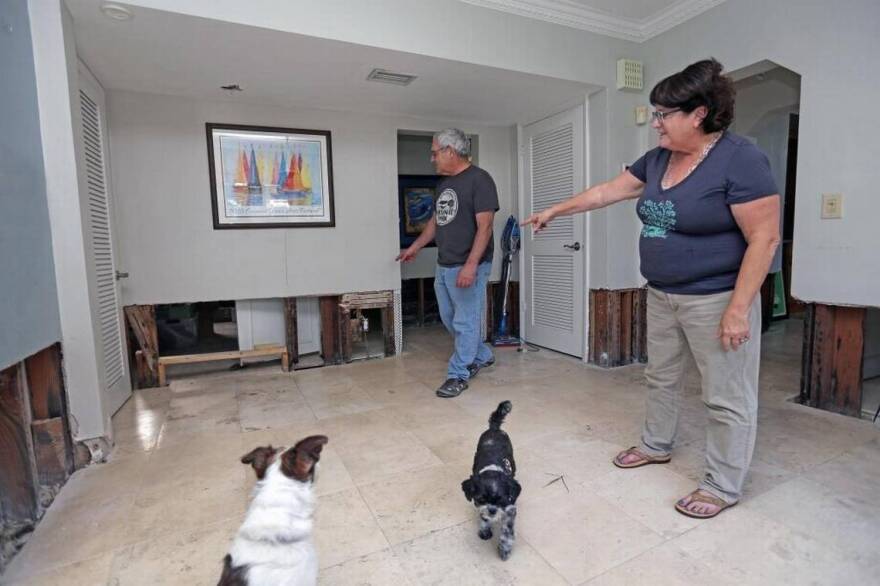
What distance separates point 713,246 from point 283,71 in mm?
2545

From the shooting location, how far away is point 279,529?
3.13 feet

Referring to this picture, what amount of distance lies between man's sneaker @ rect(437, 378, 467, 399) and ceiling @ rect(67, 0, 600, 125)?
1927 millimetres

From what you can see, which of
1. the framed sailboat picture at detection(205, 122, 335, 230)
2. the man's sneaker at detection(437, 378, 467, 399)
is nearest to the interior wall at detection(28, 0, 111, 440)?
the framed sailboat picture at detection(205, 122, 335, 230)

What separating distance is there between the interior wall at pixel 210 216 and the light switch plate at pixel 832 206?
2.71 m

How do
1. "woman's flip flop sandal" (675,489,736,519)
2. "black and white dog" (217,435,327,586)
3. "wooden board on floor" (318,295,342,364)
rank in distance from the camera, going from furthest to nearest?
"wooden board on floor" (318,295,342,364), "woman's flip flop sandal" (675,489,736,519), "black and white dog" (217,435,327,586)

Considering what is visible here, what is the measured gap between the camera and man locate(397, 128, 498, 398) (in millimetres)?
2824

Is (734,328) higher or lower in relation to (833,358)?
higher

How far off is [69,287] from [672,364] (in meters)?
2.48

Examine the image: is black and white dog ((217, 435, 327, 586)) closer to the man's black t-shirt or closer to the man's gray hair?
the man's black t-shirt

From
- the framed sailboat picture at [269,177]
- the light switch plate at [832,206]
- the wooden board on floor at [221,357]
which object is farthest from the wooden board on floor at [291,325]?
the light switch plate at [832,206]

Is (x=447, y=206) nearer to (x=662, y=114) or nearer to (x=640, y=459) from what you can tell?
(x=662, y=114)

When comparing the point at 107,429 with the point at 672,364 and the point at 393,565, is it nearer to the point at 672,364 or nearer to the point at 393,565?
the point at 393,565

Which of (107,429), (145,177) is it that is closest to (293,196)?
(145,177)

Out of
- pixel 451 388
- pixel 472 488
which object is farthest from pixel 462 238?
pixel 472 488
